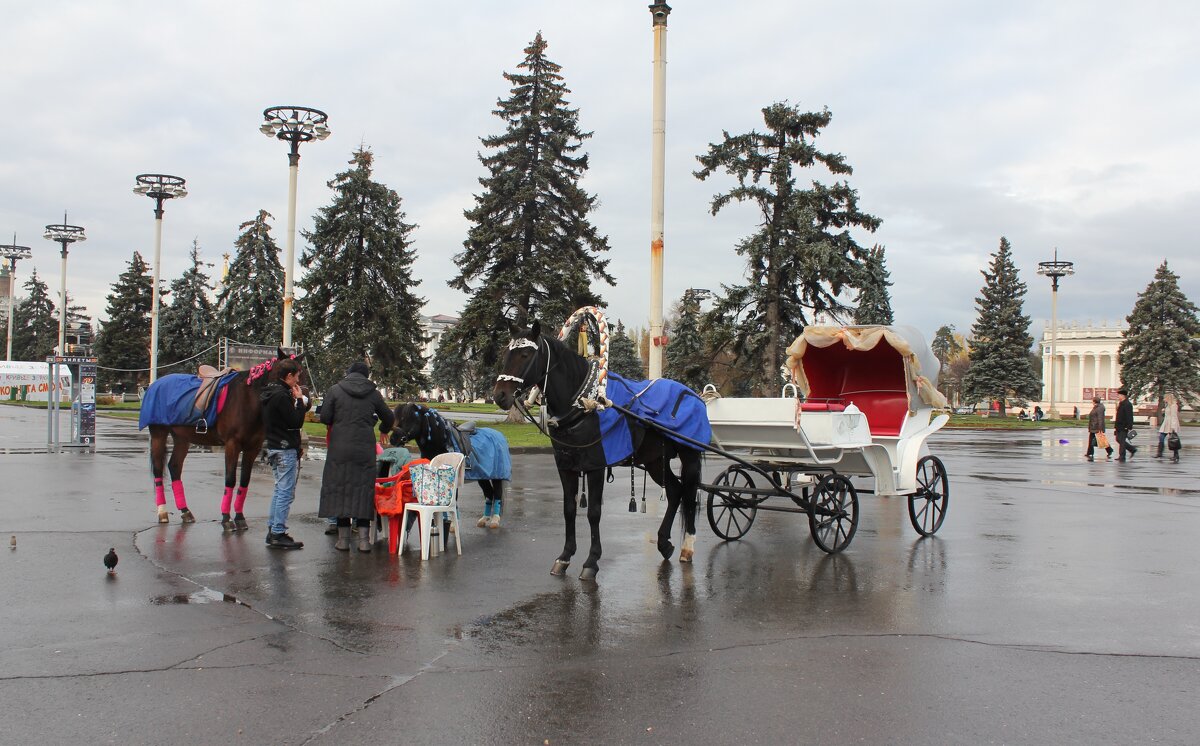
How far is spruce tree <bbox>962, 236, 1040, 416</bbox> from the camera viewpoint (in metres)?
67.4

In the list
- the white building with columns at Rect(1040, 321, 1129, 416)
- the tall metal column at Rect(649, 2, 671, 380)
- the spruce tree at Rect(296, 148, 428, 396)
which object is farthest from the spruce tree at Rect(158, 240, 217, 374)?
the white building with columns at Rect(1040, 321, 1129, 416)

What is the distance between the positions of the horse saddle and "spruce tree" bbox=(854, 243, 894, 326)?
16.7 metres

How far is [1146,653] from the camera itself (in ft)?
19.6

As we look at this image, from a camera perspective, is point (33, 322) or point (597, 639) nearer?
point (597, 639)

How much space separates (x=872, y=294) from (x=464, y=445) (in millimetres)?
28666

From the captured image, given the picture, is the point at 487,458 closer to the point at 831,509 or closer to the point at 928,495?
the point at 831,509

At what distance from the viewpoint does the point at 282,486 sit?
955 cm

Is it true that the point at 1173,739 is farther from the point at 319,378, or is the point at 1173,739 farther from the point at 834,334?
the point at 319,378

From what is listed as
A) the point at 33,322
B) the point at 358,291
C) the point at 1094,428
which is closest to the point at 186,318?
the point at 358,291

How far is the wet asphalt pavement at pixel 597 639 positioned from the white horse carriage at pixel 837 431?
551mm

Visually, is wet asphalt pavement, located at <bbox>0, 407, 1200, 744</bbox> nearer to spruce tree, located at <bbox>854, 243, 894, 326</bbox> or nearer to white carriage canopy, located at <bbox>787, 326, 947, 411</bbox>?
white carriage canopy, located at <bbox>787, 326, 947, 411</bbox>

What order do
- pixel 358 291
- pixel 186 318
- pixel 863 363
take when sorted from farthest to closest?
pixel 186 318 < pixel 358 291 < pixel 863 363

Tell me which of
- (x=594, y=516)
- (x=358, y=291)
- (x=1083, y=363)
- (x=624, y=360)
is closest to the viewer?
(x=594, y=516)

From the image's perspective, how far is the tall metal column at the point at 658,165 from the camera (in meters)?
15.7
